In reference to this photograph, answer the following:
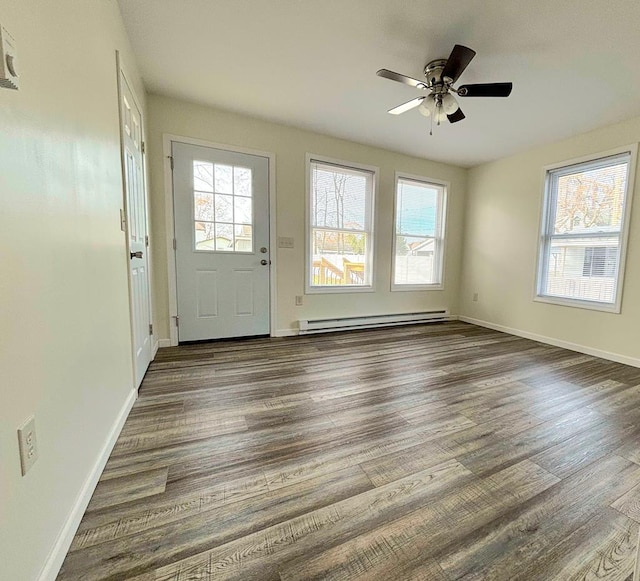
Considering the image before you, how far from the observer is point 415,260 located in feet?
14.8

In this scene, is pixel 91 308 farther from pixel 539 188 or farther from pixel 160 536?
pixel 539 188

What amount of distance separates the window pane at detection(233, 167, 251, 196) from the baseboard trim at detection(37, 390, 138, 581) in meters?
2.47

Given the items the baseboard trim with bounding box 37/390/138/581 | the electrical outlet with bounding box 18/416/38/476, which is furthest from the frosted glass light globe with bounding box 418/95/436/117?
the baseboard trim with bounding box 37/390/138/581

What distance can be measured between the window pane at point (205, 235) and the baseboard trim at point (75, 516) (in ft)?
6.52

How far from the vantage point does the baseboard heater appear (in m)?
3.72

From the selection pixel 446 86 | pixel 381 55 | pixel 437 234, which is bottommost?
pixel 437 234

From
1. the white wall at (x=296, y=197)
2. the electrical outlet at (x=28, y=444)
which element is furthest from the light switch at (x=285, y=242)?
the electrical outlet at (x=28, y=444)

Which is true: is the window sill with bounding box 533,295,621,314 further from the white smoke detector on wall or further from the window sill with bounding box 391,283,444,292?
the white smoke detector on wall

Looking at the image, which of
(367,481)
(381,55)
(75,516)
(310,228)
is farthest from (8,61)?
(310,228)

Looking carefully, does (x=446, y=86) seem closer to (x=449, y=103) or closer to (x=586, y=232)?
(x=449, y=103)

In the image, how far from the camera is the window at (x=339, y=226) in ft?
12.2

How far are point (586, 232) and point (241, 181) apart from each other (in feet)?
12.8

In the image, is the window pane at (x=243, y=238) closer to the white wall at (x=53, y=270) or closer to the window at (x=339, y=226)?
the window at (x=339, y=226)

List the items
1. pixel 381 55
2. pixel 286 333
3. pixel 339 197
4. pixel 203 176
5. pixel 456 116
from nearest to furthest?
pixel 381 55 < pixel 456 116 < pixel 203 176 < pixel 286 333 < pixel 339 197
